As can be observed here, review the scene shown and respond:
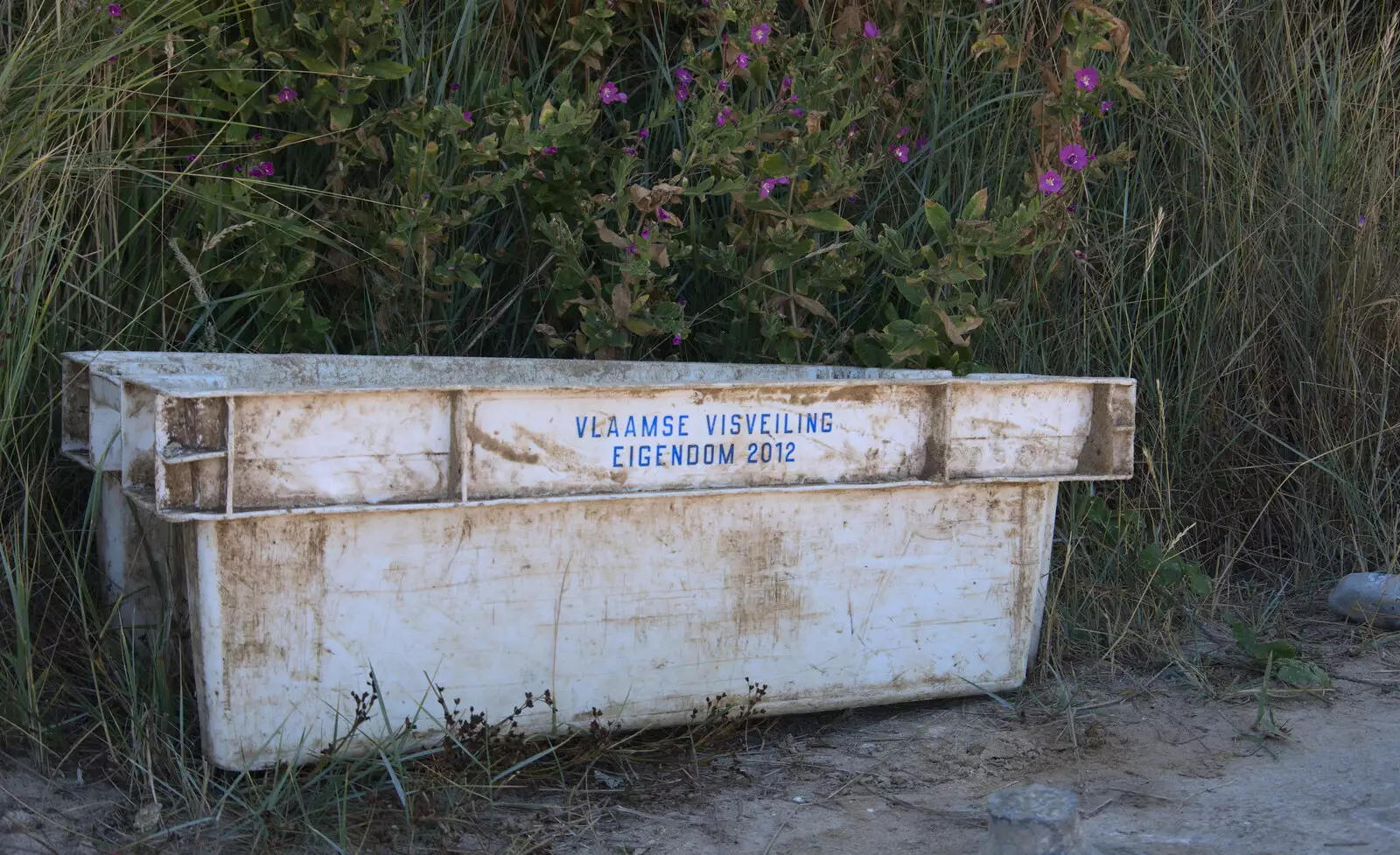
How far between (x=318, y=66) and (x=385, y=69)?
155 millimetres

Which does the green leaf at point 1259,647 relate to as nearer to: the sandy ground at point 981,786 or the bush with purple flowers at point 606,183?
the sandy ground at point 981,786

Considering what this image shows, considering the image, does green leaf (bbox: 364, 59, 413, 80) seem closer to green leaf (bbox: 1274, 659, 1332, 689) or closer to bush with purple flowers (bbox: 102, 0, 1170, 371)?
bush with purple flowers (bbox: 102, 0, 1170, 371)

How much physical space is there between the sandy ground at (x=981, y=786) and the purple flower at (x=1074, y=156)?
1269 millimetres

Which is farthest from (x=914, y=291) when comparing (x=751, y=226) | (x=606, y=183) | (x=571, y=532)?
(x=571, y=532)

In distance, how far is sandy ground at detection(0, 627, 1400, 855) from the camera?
241 centimetres

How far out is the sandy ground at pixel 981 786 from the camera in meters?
2.41

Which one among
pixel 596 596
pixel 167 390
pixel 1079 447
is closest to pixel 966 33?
pixel 1079 447

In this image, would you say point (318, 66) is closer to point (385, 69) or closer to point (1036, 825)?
point (385, 69)

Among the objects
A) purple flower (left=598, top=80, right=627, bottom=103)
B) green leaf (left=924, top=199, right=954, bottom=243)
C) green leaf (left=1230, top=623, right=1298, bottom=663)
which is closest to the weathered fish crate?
green leaf (left=924, top=199, right=954, bottom=243)

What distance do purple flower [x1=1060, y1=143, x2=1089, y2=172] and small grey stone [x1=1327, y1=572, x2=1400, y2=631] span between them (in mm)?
1308

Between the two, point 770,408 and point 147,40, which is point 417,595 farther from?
point 147,40

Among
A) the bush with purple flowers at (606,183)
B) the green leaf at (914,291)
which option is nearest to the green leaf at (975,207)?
the bush with purple flowers at (606,183)

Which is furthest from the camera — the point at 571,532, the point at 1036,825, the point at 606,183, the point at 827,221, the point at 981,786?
the point at 606,183

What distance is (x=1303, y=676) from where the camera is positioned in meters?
3.16
